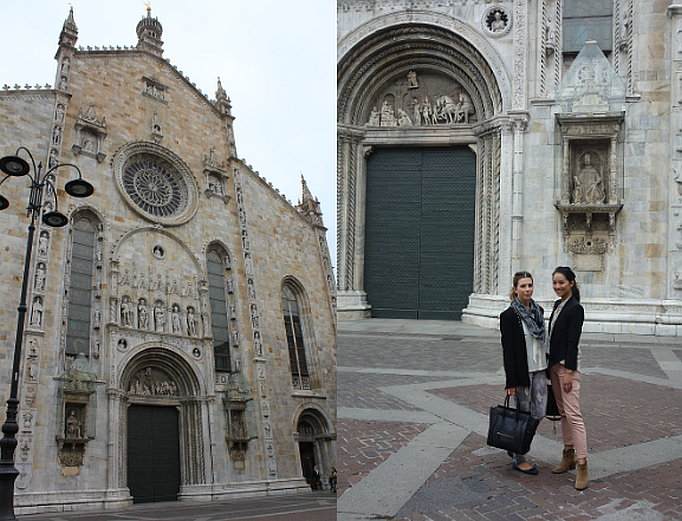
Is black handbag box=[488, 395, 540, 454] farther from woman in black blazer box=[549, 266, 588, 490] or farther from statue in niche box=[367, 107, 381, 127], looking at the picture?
statue in niche box=[367, 107, 381, 127]

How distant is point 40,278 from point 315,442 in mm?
4179

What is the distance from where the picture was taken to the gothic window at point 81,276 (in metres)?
7.01

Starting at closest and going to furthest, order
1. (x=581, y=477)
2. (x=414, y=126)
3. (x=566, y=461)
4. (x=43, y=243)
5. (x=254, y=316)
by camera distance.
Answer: (x=581, y=477) < (x=566, y=461) < (x=254, y=316) < (x=43, y=243) < (x=414, y=126)

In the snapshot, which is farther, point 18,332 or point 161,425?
point 161,425

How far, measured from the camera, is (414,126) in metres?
16.6

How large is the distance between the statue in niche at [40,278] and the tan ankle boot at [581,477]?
600 centimetres

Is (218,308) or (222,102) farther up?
(222,102)

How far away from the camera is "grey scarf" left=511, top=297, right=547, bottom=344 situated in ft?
13.2

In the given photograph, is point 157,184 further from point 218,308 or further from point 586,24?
point 586,24

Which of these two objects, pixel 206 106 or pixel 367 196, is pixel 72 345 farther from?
pixel 367 196

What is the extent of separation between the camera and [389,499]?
3.41 metres

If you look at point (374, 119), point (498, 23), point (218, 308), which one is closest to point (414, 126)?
point (374, 119)

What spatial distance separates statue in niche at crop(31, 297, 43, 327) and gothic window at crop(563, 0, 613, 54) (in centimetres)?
1328

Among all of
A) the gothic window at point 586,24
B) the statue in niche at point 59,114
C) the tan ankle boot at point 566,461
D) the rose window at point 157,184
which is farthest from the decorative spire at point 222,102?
the gothic window at point 586,24
